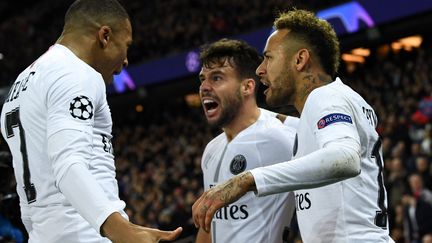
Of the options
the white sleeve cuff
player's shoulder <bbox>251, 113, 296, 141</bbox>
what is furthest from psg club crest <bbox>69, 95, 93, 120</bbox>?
player's shoulder <bbox>251, 113, 296, 141</bbox>

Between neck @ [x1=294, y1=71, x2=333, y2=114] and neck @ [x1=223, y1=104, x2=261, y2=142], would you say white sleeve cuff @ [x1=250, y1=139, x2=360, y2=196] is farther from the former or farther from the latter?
neck @ [x1=223, y1=104, x2=261, y2=142]

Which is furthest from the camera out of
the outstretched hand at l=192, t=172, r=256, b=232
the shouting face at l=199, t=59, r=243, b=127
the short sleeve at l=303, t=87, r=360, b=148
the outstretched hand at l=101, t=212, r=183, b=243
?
the shouting face at l=199, t=59, r=243, b=127

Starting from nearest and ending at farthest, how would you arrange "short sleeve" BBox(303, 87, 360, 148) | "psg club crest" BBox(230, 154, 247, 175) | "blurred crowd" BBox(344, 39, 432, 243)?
"short sleeve" BBox(303, 87, 360, 148) < "psg club crest" BBox(230, 154, 247, 175) < "blurred crowd" BBox(344, 39, 432, 243)

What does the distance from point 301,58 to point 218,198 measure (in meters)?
1.12

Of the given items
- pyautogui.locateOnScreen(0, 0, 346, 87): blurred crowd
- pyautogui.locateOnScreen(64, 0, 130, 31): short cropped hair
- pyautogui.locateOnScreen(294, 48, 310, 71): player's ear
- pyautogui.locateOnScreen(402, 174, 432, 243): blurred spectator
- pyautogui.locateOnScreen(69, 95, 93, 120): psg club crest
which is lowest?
pyautogui.locateOnScreen(402, 174, 432, 243): blurred spectator

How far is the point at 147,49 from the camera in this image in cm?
2331

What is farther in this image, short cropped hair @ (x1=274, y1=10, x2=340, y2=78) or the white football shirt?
short cropped hair @ (x1=274, y1=10, x2=340, y2=78)

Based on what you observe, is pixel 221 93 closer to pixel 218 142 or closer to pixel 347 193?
pixel 218 142

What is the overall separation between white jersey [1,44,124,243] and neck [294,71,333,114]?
1.03 metres

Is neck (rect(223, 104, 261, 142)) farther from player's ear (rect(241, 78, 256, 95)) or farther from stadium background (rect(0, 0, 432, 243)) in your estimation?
stadium background (rect(0, 0, 432, 243))

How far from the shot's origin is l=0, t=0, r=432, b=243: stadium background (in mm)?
11016

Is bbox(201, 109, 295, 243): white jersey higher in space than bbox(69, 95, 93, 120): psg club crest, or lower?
lower

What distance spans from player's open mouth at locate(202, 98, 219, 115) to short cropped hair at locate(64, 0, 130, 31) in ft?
4.31

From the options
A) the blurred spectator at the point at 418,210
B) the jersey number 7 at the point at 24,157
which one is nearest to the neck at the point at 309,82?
the jersey number 7 at the point at 24,157
